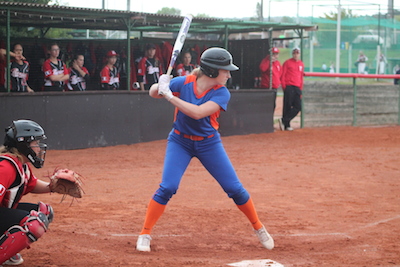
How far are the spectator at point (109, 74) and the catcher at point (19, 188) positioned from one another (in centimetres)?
783

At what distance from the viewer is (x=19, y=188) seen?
422cm

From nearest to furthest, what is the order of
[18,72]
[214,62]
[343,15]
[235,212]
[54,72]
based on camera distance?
[214,62], [235,212], [18,72], [54,72], [343,15]

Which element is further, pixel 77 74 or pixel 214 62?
pixel 77 74

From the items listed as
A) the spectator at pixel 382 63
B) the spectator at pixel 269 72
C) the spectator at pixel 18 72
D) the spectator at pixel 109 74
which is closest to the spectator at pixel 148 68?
the spectator at pixel 109 74

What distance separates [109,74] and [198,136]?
300 inches

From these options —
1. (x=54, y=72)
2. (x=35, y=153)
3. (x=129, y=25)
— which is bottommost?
(x=35, y=153)

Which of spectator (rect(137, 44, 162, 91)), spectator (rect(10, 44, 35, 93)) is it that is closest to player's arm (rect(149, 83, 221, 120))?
spectator (rect(10, 44, 35, 93))

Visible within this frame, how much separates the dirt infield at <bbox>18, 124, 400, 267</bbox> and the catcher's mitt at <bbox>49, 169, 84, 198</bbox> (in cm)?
57

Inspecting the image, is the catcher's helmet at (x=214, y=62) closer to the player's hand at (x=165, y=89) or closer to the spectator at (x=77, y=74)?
the player's hand at (x=165, y=89)

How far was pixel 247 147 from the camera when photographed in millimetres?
12312

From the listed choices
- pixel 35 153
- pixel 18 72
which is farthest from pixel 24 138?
pixel 18 72

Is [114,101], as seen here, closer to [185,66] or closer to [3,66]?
[185,66]

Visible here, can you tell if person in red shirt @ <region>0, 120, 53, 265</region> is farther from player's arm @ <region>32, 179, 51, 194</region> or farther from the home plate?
the home plate

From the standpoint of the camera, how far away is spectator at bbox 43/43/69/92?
11.2 meters
